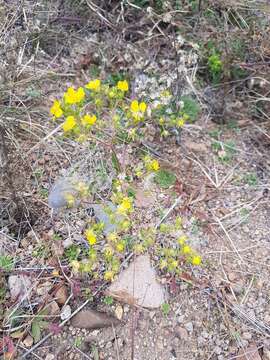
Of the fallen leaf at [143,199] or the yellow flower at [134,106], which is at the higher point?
the yellow flower at [134,106]

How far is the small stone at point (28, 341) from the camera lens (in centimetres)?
170

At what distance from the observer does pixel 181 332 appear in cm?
179

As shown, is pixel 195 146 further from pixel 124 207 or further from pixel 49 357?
pixel 49 357

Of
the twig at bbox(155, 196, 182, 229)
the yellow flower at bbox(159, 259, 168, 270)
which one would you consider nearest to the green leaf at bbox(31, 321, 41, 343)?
the yellow flower at bbox(159, 259, 168, 270)

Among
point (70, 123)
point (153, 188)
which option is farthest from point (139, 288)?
point (70, 123)

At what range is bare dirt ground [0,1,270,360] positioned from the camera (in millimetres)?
1768

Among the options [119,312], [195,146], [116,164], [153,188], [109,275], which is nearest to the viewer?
[109,275]

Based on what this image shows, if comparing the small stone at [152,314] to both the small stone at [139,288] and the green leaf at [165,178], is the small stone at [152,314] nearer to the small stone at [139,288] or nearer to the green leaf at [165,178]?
the small stone at [139,288]

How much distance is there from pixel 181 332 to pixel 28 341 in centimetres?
58

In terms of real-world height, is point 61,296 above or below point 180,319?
above

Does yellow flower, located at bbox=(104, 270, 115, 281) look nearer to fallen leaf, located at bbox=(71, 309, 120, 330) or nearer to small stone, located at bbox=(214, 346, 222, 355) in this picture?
fallen leaf, located at bbox=(71, 309, 120, 330)

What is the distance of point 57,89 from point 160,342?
4.69 feet

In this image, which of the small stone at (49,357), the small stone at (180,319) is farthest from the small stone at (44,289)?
the small stone at (180,319)

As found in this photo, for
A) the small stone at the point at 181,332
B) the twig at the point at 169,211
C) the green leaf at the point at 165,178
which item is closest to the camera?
the small stone at the point at 181,332
